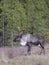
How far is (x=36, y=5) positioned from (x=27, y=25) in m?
1.92

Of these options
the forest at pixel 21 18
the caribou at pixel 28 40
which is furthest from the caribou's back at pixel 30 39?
the forest at pixel 21 18

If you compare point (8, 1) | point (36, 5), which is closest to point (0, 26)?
point (8, 1)

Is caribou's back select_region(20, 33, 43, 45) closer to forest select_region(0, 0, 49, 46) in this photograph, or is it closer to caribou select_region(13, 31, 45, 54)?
caribou select_region(13, 31, 45, 54)

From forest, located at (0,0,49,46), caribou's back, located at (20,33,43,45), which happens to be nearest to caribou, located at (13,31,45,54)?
caribou's back, located at (20,33,43,45)

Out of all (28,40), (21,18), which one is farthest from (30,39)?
(21,18)

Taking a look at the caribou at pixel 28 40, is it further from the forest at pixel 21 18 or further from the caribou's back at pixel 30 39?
the forest at pixel 21 18

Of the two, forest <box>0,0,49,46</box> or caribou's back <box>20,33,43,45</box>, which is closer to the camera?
caribou's back <box>20,33,43,45</box>

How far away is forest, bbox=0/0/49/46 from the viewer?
1964 centimetres

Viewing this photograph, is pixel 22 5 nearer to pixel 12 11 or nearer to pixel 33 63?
pixel 12 11

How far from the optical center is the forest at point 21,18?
64.4 ft

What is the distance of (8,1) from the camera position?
1997cm

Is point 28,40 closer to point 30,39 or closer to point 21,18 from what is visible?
point 30,39

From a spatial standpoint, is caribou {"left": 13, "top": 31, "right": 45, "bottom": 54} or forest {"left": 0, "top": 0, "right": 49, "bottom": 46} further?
forest {"left": 0, "top": 0, "right": 49, "bottom": 46}

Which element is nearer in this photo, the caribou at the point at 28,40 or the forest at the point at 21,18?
the caribou at the point at 28,40
